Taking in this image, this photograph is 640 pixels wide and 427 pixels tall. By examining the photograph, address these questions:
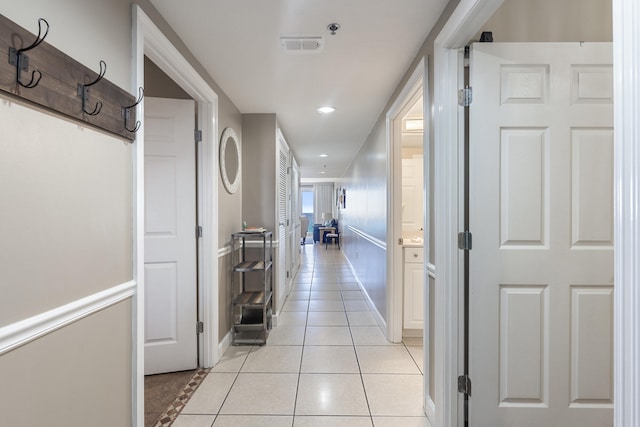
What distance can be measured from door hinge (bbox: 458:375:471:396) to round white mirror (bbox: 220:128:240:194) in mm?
2275

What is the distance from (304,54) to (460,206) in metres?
1.41

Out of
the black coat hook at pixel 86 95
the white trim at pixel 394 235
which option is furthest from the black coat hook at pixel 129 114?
the white trim at pixel 394 235

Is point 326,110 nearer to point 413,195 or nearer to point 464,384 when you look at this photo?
point 413,195

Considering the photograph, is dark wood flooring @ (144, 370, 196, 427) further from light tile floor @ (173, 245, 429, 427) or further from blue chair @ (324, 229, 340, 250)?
blue chair @ (324, 229, 340, 250)

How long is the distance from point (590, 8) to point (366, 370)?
2.64 m

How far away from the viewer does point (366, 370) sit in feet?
7.89

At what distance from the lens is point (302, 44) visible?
1919 millimetres

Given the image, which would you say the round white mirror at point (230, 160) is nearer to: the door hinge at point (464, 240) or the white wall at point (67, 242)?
the white wall at point (67, 242)

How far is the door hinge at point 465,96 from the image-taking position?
155cm

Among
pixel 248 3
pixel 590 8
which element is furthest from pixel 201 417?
pixel 590 8

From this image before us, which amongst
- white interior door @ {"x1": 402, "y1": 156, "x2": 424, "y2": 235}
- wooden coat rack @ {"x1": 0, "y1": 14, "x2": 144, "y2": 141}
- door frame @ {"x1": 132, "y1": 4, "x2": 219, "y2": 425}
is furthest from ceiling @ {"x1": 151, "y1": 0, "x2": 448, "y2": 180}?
white interior door @ {"x1": 402, "y1": 156, "x2": 424, "y2": 235}

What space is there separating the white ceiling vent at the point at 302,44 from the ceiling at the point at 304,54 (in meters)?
0.03

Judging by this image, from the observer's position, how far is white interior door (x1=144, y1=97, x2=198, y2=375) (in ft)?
7.55

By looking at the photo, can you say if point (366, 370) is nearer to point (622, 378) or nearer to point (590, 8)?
point (622, 378)
